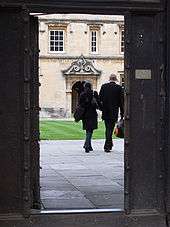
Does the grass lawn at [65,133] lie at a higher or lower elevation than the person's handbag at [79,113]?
lower

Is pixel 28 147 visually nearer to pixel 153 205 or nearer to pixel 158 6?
pixel 153 205

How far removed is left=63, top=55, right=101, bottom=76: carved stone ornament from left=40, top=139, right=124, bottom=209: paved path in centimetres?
3537

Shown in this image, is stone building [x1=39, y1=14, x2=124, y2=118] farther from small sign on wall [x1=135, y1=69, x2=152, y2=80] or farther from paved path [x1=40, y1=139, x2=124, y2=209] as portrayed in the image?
small sign on wall [x1=135, y1=69, x2=152, y2=80]

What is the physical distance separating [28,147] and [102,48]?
47.3 metres

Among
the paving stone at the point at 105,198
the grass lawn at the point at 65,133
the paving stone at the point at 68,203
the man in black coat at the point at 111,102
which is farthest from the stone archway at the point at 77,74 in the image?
the paving stone at the point at 68,203

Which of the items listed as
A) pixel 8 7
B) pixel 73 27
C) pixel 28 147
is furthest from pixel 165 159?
pixel 73 27

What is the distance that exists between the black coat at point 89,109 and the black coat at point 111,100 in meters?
0.43

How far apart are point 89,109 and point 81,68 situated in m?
37.1

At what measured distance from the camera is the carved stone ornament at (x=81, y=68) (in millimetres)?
52781

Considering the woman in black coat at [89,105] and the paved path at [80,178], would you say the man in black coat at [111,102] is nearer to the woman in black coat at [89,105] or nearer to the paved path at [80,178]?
the woman in black coat at [89,105]

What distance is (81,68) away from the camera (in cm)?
5297

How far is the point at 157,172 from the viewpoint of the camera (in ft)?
25.1

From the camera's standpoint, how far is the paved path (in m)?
8.61

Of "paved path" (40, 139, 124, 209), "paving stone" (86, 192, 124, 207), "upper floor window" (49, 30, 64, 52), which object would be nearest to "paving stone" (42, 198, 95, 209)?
"paved path" (40, 139, 124, 209)
